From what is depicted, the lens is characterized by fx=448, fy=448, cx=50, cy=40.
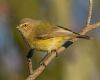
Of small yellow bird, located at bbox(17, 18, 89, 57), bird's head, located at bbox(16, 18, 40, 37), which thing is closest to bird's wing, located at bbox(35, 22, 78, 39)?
small yellow bird, located at bbox(17, 18, 89, 57)

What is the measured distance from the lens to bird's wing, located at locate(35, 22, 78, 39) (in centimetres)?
581

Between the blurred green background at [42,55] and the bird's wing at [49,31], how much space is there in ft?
2.54

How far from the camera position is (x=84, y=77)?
23.2 feet

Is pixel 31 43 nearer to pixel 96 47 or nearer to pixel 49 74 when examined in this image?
pixel 49 74

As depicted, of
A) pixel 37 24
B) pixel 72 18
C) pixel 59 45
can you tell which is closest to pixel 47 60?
pixel 59 45

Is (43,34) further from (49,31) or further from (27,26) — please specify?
(27,26)

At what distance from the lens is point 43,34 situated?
6.03 m

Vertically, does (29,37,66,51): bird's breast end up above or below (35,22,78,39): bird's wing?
below

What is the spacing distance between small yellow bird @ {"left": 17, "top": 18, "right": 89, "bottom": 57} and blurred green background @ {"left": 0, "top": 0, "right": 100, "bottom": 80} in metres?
0.60

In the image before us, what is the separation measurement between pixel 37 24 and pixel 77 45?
1.31 meters

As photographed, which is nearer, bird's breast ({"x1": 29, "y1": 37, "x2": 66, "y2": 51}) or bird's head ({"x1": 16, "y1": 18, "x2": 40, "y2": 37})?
bird's breast ({"x1": 29, "y1": 37, "x2": 66, "y2": 51})

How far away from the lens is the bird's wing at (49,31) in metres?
5.81

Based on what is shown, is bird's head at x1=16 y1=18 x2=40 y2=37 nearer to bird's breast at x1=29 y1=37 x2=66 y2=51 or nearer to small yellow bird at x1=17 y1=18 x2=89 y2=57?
small yellow bird at x1=17 y1=18 x2=89 y2=57

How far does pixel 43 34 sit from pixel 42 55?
963mm
